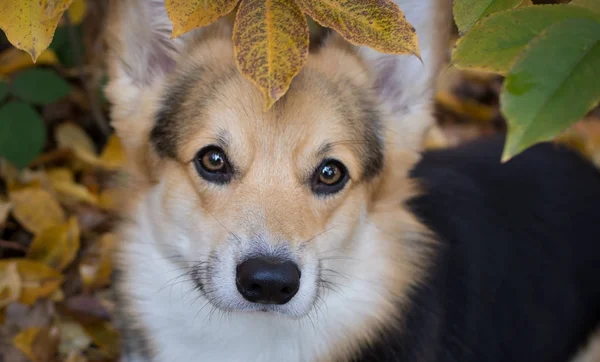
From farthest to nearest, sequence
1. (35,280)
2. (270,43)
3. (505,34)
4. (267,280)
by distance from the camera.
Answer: (35,280), (267,280), (270,43), (505,34)

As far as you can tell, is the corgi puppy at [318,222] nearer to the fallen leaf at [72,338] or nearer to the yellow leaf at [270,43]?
the fallen leaf at [72,338]

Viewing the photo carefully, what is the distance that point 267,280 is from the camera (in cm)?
204

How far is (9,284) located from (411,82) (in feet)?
6.18

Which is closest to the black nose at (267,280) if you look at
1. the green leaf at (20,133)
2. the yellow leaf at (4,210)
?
the green leaf at (20,133)

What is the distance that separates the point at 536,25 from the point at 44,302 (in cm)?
249

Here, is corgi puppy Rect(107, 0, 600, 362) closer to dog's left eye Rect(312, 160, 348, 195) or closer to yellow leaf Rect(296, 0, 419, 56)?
dog's left eye Rect(312, 160, 348, 195)

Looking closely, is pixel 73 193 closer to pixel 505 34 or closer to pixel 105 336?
pixel 105 336

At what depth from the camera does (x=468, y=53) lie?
152 cm

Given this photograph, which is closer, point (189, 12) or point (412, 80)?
point (189, 12)

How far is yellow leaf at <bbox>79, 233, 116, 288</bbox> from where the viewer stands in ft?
10.9

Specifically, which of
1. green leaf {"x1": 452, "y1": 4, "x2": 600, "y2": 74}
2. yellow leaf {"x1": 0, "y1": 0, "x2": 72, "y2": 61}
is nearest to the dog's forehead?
yellow leaf {"x1": 0, "y1": 0, "x2": 72, "y2": 61}

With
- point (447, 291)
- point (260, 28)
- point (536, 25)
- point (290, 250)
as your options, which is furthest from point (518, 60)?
point (447, 291)

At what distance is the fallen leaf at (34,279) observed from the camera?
3.08m

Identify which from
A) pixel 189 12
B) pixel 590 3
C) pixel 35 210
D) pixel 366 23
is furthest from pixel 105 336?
pixel 590 3
